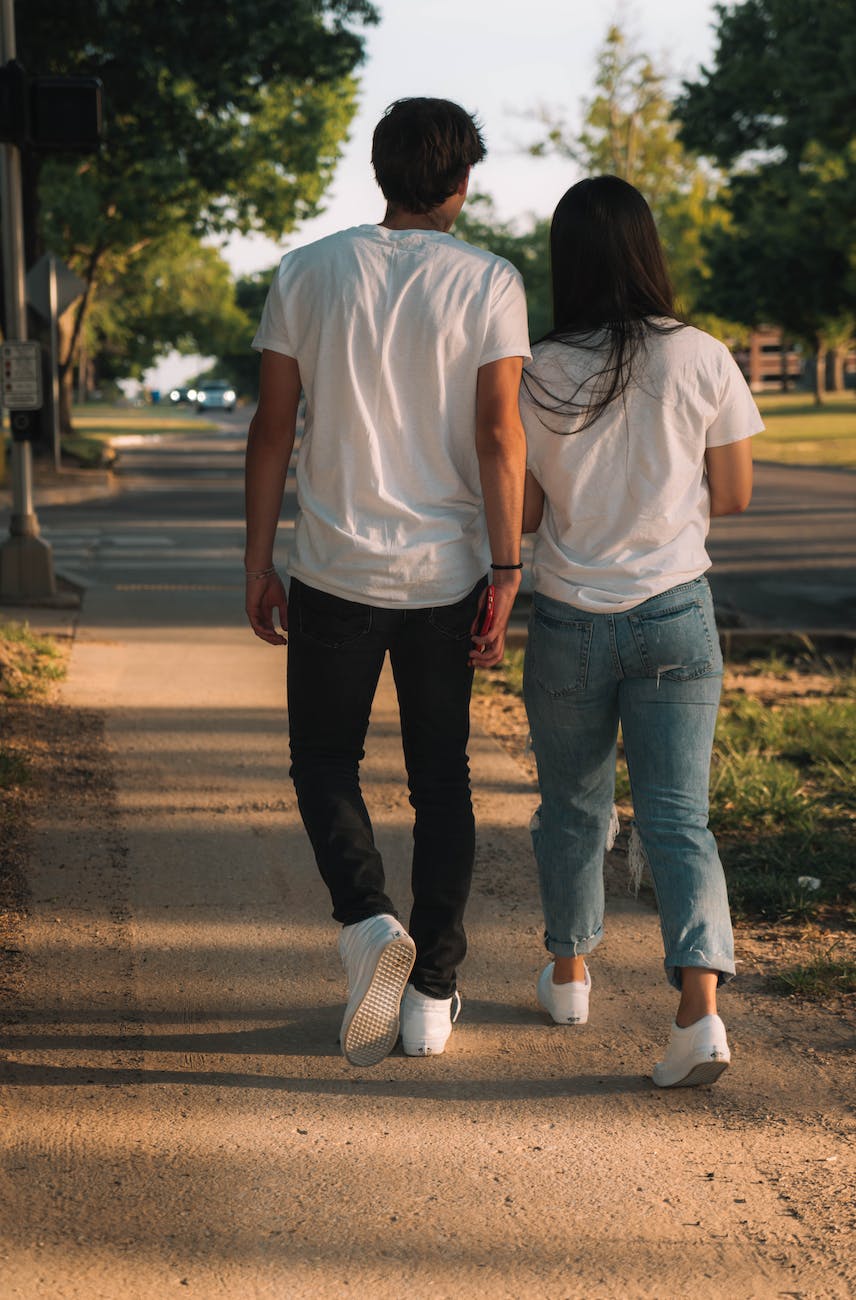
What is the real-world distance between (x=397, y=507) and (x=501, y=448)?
0.82 feet

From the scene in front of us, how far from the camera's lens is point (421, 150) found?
3.23 m

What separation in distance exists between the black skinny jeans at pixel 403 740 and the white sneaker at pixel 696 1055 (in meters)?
0.52

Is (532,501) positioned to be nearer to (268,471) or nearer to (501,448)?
(501,448)

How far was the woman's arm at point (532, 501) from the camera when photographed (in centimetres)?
345

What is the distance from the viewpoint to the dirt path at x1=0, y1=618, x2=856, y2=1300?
8.58 ft

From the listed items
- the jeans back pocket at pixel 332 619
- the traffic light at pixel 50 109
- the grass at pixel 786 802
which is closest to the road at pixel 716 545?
the grass at pixel 786 802

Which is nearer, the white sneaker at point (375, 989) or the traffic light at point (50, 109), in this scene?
the white sneaker at point (375, 989)

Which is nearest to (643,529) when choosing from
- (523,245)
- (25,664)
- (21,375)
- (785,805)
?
(785,805)

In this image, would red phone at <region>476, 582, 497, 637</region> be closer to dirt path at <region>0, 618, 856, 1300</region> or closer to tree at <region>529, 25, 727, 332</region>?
dirt path at <region>0, 618, 856, 1300</region>

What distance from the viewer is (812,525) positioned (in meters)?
18.8

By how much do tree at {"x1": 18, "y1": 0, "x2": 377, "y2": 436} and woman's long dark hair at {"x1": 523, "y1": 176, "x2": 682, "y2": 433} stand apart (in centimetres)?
1896

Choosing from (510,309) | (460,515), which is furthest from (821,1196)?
(510,309)

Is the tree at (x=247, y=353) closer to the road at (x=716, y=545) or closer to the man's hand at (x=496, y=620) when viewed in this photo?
the road at (x=716, y=545)

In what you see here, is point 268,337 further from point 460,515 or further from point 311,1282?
point 311,1282
